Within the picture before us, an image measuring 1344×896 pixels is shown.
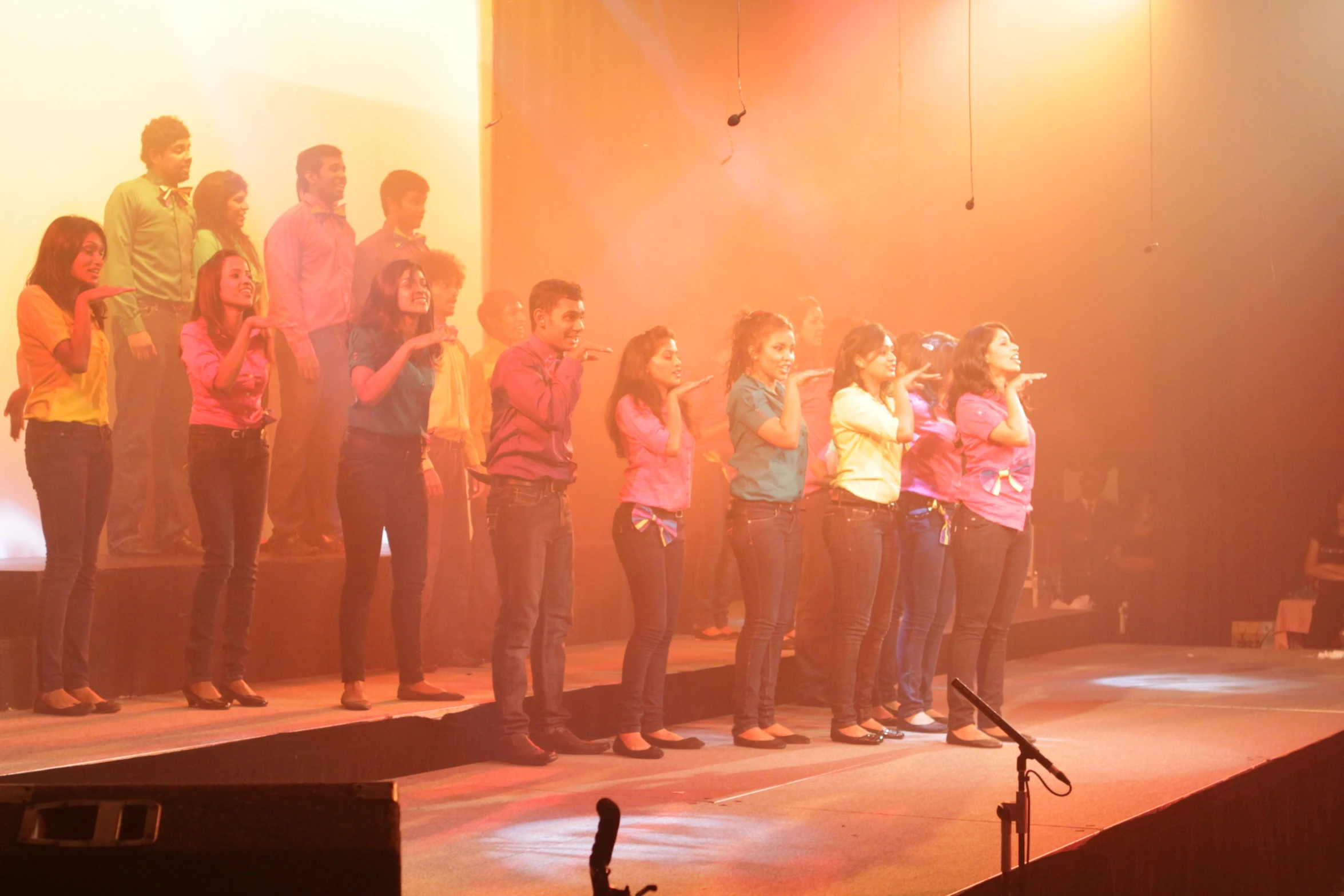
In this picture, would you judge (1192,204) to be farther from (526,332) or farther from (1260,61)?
(526,332)

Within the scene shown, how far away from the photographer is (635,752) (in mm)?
4309

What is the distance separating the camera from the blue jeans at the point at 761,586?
4.39 metres

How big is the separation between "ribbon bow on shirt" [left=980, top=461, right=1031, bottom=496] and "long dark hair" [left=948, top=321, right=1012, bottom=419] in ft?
0.72

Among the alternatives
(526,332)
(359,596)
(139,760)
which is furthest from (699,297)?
(139,760)

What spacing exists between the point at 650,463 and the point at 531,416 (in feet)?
1.31

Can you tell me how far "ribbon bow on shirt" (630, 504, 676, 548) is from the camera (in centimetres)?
424

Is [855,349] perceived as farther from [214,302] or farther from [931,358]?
[214,302]

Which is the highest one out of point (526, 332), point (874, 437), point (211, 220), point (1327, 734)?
point (211, 220)

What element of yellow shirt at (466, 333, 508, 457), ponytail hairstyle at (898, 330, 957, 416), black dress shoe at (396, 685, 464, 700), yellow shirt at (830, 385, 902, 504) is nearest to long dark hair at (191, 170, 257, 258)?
yellow shirt at (466, 333, 508, 457)

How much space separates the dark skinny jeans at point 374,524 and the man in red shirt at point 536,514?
26cm

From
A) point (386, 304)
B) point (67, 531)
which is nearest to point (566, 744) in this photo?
point (386, 304)

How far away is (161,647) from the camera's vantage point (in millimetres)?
4469

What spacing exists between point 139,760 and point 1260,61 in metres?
7.35

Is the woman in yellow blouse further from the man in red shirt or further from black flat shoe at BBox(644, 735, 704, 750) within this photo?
black flat shoe at BBox(644, 735, 704, 750)
